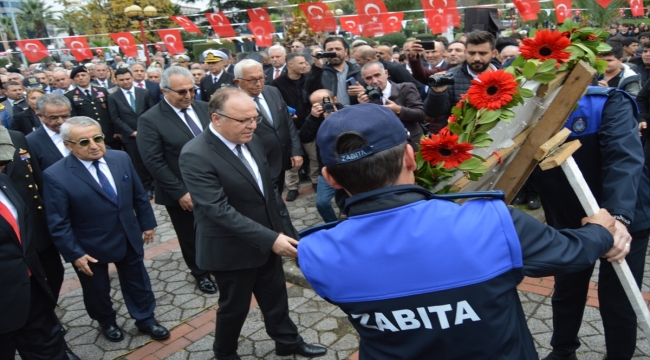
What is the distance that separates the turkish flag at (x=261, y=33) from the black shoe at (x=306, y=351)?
12.6m

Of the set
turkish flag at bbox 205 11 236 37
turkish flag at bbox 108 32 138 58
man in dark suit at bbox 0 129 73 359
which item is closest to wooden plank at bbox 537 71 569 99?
man in dark suit at bbox 0 129 73 359

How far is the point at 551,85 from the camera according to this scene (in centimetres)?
222

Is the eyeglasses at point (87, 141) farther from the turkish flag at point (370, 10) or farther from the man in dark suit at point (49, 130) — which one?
the turkish flag at point (370, 10)

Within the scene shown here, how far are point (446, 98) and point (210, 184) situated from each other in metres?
2.00

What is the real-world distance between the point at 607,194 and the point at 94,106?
851cm

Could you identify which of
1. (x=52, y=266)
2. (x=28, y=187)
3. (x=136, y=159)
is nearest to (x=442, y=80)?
(x=28, y=187)

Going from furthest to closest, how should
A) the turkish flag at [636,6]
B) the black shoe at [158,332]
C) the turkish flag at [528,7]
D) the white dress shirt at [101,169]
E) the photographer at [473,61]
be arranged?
the turkish flag at [528,7] < the turkish flag at [636,6] < the photographer at [473,61] < the black shoe at [158,332] < the white dress shirt at [101,169]

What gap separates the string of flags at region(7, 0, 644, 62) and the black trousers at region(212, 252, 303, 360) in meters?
9.07

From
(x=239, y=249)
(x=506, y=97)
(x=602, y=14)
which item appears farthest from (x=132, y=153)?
(x=602, y=14)

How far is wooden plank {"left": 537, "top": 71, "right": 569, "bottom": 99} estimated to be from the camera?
2.21 metres

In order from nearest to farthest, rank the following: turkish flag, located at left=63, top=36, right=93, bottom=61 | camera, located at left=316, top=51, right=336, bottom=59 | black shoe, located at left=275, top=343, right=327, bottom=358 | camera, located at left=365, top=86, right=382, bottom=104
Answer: black shoe, located at left=275, top=343, right=327, bottom=358
camera, located at left=365, top=86, right=382, bottom=104
camera, located at left=316, top=51, right=336, bottom=59
turkish flag, located at left=63, top=36, right=93, bottom=61

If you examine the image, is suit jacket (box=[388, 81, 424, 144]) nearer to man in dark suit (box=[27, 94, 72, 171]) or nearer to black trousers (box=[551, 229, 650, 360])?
black trousers (box=[551, 229, 650, 360])

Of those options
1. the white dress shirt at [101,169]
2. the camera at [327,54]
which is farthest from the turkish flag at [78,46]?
the white dress shirt at [101,169]

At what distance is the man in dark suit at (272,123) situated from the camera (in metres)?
5.17
